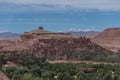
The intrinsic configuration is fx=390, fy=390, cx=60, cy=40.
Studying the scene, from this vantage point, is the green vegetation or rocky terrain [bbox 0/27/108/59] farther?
rocky terrain [bbox 0/27/108/59]

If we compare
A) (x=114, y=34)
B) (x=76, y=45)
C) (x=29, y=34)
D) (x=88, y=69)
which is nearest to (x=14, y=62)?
(x=88, y=69)

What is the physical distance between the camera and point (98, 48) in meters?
97.0

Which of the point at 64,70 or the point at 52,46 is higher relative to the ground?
the point at 64,70

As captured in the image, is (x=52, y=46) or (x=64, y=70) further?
(x=52, y=46)

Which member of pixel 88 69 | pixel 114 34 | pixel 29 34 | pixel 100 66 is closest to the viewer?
pixel 88 69

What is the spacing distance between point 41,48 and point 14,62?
24684 mm

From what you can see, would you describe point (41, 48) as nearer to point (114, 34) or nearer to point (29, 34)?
point (29, 34)

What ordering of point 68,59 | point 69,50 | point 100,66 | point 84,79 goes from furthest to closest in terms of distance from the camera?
1. point 69,50
2. point 68,59
3. point 100,66
4. point 84,79

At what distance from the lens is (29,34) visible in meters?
102

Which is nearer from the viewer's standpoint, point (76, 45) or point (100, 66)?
point (100, 66)

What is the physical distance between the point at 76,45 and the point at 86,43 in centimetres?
331

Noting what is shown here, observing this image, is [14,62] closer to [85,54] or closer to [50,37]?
[85,54]

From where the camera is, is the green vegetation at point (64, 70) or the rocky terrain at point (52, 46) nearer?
the green vegetation at point (64, 70)

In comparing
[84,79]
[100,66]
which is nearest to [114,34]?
[100,66]
